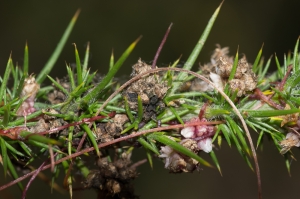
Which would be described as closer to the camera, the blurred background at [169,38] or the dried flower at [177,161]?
the dried flower at [177,161]

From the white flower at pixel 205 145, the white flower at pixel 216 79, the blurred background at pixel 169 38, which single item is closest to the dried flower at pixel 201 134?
the white flower at pixel 205 145

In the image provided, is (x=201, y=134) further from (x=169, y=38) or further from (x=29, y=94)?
(x=169, y=38)

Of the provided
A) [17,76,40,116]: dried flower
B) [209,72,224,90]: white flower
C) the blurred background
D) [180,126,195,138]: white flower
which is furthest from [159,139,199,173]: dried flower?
the blurred background

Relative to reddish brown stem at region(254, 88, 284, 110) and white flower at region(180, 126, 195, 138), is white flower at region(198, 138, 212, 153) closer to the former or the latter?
white flower at region(180, 126, 195, 138)

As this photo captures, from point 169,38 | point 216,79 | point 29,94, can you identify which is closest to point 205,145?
point 216,79

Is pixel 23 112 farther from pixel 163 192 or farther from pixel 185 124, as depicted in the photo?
pixel 163 192

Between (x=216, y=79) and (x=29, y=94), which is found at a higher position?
(x=216, y=79)

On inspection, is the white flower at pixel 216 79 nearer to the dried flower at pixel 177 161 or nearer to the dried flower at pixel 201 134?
the dried flower at pixel 201 134

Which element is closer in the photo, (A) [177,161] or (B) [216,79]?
(A) [177,161]
